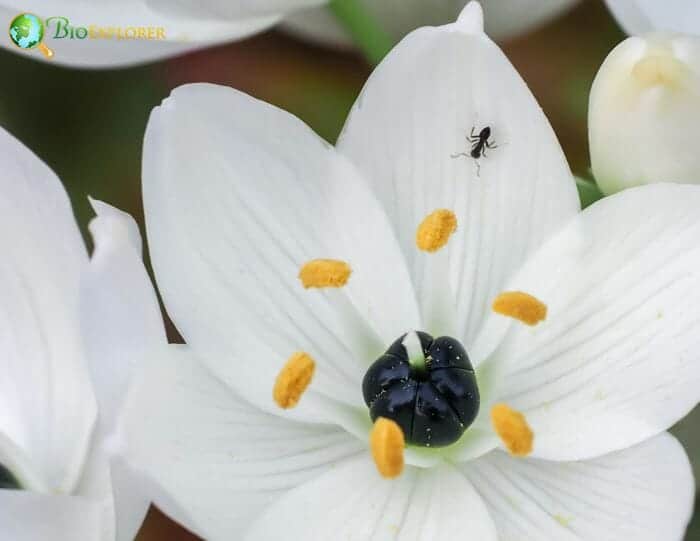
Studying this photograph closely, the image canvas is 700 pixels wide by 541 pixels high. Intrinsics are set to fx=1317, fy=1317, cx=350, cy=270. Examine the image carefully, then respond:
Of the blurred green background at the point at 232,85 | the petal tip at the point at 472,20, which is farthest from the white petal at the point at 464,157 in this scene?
the blurred green background at the point at 232,85

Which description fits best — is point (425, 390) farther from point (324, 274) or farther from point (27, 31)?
point (27, 31)

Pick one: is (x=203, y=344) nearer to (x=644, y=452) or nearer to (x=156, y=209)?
(x=156, y=209)

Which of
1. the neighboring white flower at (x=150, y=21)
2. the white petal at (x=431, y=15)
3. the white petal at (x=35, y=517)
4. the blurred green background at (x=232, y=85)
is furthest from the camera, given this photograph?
the blurred green background at (x=232, y=85)

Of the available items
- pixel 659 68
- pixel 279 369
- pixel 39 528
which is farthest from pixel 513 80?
pixel 39 528

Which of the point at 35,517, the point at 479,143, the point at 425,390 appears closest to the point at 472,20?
the point at 479,143

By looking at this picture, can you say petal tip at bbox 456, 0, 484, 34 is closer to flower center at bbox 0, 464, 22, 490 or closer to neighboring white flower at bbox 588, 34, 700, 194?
neighboring white flower at bbox 588, 34, 700, 194

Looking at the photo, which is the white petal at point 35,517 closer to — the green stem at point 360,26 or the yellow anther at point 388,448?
the yellow anther at point 388,448
